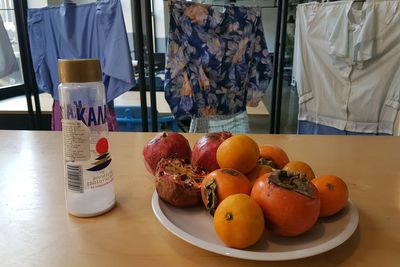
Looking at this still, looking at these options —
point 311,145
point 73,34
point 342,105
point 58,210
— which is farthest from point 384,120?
point 58,210

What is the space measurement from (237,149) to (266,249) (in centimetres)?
13

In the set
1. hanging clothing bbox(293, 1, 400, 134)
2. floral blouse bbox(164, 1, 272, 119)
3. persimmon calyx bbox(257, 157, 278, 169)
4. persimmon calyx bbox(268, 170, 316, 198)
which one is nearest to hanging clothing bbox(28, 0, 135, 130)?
floral blouse bbox(164, 1, 272, 119)

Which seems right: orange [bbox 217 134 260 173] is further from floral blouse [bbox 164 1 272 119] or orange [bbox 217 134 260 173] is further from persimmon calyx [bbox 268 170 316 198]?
floral blouse [bbox 164 1 272 119]

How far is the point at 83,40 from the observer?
1.45m

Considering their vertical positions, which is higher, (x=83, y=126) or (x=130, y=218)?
(x=83, y=126)

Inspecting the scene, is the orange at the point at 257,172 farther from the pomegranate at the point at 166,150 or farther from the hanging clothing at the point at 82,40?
the hanging clothing at the point at 82,40

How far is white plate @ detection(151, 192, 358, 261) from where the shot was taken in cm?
35

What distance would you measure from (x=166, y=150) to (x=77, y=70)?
0.19 meters

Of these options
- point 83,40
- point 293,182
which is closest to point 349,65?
point 83,40

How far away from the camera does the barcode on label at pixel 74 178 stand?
0.44 m

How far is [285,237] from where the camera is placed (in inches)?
15.5

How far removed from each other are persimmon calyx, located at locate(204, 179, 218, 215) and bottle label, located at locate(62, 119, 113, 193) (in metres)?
0.15

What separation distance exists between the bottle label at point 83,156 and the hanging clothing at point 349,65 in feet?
5.28

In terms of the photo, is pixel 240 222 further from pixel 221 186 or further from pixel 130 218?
pixel 130 218
